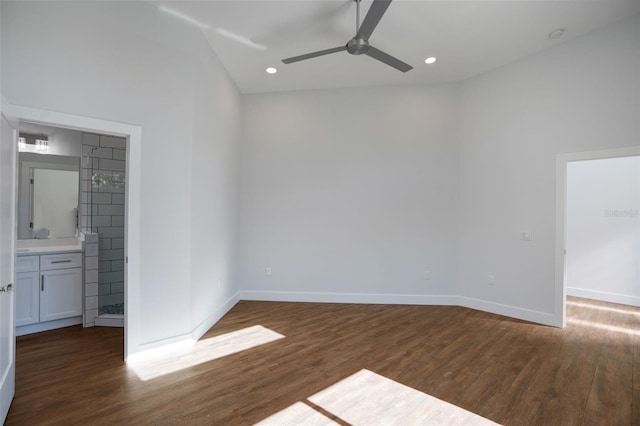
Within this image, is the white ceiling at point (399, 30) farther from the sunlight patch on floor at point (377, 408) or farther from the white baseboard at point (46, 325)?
the white baseboard at point (46, 325)

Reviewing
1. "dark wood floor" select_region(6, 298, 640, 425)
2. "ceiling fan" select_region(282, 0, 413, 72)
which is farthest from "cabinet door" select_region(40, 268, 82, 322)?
"ceiling fan" select_region(282, 0, 413, 72)

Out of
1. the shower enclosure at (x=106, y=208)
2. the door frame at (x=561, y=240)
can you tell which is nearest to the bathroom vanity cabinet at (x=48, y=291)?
the shower enclosure at (x=106, y=208)

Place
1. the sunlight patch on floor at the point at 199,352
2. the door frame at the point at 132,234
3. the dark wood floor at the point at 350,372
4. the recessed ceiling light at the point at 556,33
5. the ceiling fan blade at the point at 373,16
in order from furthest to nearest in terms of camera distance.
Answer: the recessed ceiling light at the point at 556,33, the door frame at the point at 132,234, the sunlight patch on floor at the point at 199,352, the ceiling fan blade at the point at 373,16, the dark wood floor at the point at 350,372

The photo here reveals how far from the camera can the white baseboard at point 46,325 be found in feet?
10.3

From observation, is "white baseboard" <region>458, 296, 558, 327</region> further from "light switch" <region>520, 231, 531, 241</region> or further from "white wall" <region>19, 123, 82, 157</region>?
"white wall" <region>19, 123, 82, 157</region>

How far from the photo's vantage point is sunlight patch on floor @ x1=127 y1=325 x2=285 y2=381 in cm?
250

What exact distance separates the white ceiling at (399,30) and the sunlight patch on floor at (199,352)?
3267 millimetres

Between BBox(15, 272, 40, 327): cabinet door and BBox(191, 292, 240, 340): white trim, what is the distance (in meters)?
1.76

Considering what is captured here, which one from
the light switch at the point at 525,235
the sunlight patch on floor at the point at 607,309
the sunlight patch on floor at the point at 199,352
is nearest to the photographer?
the sunlight patch on floor at the point at 199,352

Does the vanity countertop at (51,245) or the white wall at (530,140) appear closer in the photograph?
the white wall at (530,140)

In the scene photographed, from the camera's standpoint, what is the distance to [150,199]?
2748mm

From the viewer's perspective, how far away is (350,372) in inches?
97.4

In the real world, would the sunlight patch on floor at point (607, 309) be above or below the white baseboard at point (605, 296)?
below

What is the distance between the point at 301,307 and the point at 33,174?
378cm
